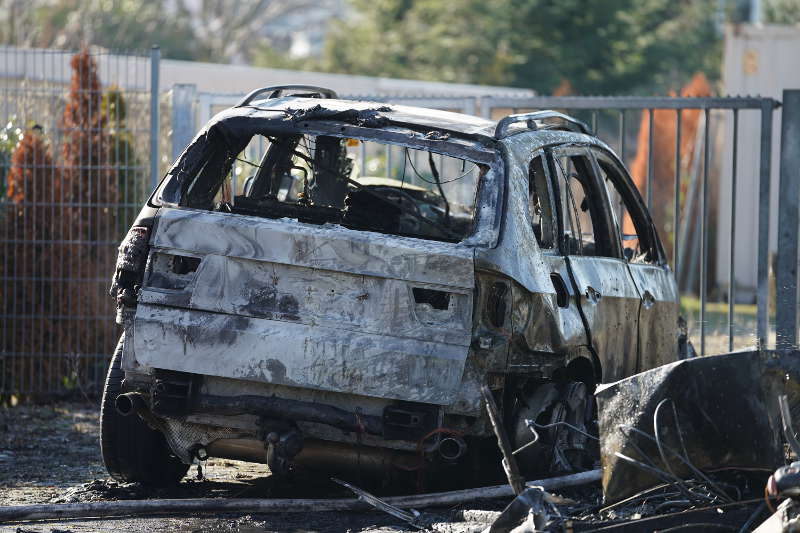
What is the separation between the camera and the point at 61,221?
9.59 m

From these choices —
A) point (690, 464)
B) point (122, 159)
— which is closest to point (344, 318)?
point (690, 464)

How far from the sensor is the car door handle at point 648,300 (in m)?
7.48

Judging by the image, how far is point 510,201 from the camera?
5.87 metres

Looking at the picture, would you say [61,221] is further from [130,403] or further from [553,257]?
[553,257]

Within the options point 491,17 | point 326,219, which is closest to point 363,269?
point 326,219

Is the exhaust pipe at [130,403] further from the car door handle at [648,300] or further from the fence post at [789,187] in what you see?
the fence post at [789,187]

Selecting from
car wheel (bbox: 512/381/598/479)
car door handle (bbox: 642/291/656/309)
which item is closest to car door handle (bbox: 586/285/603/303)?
car wheel (bbox: 512/381/598/479)

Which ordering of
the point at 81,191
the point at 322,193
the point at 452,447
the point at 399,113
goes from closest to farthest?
the point at 452,447 → the point at 399,113 → the point at 322,193 → the point at 81,191

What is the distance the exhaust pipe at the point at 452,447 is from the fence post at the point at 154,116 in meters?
4.59

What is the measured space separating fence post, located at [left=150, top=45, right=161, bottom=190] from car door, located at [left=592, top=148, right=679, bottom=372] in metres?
3.43

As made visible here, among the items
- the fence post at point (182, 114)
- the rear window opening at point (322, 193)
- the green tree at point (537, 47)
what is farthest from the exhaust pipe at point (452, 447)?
the green tree at point (537, 47)

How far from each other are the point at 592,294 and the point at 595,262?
0.26 metres

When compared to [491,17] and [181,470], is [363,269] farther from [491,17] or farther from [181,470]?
[491,17]

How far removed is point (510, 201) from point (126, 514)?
215 cm
